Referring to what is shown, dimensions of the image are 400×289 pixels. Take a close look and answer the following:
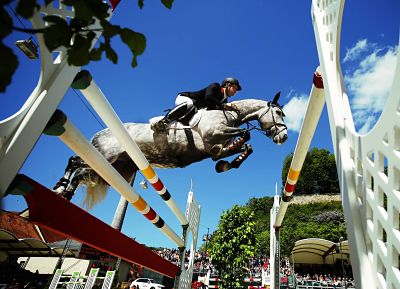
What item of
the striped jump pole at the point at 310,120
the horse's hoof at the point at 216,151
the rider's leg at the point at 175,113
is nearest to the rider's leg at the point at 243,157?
the horse's hoof at the point at 216,151

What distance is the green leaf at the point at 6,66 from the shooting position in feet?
1.27

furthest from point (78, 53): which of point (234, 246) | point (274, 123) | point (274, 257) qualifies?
point (234, 246)

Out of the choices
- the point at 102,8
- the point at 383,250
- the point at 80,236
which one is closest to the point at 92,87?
the point at 80,236

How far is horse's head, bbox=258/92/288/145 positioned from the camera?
329 centimetres

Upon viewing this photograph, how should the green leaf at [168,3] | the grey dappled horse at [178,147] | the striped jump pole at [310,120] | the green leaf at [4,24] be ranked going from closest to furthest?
the green leaf at [4,24], the green leaf at [168,3], the striped jump pole at [310,120], the grey dappled horse at [178,147]

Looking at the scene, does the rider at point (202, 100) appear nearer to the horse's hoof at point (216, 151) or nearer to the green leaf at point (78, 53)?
the horse's hoof at point (216, 151)

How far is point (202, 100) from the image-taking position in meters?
3.29

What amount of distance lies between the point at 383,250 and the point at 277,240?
3.50 meters

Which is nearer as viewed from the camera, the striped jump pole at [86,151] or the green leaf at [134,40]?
the green leaf at [134,40]

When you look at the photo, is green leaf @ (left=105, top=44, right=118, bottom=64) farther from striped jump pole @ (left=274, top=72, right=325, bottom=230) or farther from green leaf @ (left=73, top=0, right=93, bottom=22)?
striped jump pole @ (left=274, top=72, right=325, bottom=230)

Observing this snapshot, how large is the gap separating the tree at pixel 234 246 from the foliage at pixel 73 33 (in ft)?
25.0

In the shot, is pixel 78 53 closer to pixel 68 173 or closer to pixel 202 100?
pixel 68 173

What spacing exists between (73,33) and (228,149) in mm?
2485

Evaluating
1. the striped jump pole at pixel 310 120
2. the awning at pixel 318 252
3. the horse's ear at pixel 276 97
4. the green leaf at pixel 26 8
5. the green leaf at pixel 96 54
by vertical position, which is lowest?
the green leaf at pixel 26 8
